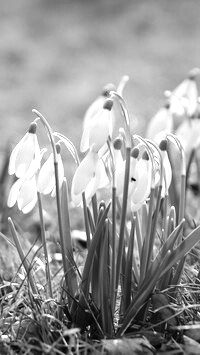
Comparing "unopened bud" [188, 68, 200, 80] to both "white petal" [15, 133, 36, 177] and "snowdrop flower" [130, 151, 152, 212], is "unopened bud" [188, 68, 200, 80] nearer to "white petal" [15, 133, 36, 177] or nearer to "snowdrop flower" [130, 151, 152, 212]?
"snowdrop flower" [130, 151, 152, 212]

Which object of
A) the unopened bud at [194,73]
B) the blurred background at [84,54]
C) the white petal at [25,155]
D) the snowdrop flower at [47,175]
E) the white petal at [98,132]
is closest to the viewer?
the white petal at [98,132]

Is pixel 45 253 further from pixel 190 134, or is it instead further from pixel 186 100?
pixel 190 134

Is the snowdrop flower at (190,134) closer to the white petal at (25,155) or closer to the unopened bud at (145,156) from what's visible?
the unopened bud at (145,156)

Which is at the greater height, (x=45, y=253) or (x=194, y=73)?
(x=194, y=73)

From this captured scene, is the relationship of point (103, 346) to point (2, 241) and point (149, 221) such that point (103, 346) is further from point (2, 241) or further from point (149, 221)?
point (2, 241)

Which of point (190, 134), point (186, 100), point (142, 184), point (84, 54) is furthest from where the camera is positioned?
point (84, 54)

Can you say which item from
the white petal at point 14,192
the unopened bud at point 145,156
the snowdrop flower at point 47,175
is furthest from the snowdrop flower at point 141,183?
the white petal at point 14,192

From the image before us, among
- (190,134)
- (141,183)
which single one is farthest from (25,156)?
(190,134)

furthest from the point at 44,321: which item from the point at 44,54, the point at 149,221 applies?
the point at 44,54
